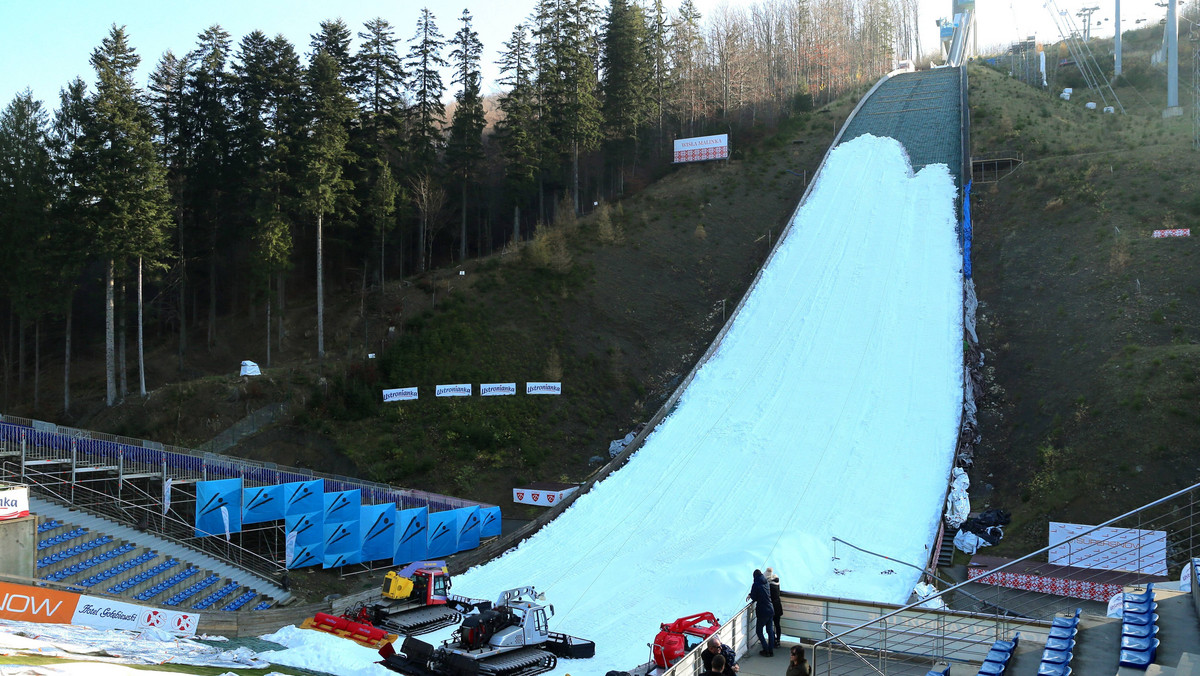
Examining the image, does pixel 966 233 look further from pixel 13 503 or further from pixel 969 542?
pixel 13 503

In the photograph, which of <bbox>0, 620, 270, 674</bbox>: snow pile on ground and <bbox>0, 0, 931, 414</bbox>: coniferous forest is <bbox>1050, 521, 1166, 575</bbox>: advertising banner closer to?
<bbox>0, 620, 270, 674</bbox>: snow pile on ground

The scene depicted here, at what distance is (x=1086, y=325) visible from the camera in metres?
23.2

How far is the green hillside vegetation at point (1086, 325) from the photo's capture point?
59.6 feet

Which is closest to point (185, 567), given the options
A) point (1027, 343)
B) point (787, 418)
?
point (787, 418)

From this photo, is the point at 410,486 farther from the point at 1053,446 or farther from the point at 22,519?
the point at 1053,446

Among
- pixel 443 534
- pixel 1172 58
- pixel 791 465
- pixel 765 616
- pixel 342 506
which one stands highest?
pixel 1172 58

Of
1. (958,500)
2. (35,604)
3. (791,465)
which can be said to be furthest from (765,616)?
(35,604)

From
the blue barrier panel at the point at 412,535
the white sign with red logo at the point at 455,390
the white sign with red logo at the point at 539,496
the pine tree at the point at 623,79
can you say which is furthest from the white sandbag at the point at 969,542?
the pine tree at the point at 623,79

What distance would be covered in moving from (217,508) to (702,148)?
2991 cm

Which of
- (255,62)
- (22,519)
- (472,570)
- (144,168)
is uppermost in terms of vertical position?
(255,62)

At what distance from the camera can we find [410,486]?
2434cm

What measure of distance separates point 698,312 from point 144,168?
20.0 meters

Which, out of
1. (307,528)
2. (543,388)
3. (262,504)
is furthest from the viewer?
(543,388)

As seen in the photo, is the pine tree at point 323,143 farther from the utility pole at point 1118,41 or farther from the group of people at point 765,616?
the utility pole at point 1118,41
